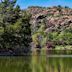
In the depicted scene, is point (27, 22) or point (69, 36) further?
point (69, 36)

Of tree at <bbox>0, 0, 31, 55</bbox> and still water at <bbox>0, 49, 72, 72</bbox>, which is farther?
tree at <bbox>0, 0, 31, 55</bbox>

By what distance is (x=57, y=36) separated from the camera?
188875 mm

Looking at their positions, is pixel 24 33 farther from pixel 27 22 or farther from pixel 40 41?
pixel 40 41

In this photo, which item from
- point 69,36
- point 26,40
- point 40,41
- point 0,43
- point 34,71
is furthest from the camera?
point 69,36

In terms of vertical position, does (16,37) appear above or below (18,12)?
below

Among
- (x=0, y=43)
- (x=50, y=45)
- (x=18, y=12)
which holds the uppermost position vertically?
(x=18, y=12)

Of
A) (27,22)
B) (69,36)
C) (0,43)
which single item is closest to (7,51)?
(0,43)

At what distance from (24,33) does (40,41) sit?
9139 cm

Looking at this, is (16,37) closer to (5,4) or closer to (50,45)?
(5,4)

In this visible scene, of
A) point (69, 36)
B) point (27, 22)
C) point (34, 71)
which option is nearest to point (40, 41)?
point (69, 36)

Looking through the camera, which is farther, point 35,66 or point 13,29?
point 13,29

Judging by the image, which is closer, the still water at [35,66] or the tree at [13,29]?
the still water at [35,66]

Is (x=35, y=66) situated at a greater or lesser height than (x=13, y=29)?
lesser

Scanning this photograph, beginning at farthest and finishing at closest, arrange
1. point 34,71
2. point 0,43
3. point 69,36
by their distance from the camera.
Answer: point 69,36 → point 0,43 → point 34,71
